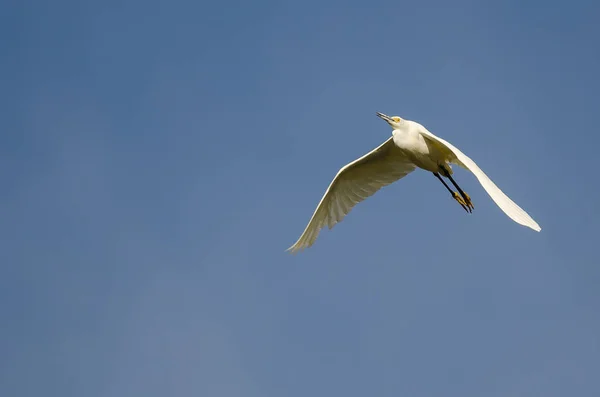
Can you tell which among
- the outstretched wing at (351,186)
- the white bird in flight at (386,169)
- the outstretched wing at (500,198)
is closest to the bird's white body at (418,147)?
the white bird in flight at (386,169)

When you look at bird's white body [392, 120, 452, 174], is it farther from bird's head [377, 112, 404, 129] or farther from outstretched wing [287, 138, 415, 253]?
outstretched wing [287, 138, 415, 253]

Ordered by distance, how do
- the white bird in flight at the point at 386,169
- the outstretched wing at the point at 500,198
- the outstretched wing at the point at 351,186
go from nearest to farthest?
the outstretched wing at the point at 500,198, the white bird in flight at the point at 386,169, the outstretched wing at the point at 351,186

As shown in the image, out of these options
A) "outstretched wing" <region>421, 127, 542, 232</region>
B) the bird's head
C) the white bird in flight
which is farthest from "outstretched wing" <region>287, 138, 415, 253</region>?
"outstretched wing" <region>421, 127, 542, 232</region>

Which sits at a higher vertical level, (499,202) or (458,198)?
(458,198)

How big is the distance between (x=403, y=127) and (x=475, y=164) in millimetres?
3640

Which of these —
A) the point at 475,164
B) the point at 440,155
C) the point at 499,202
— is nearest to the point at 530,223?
the point at 499,202

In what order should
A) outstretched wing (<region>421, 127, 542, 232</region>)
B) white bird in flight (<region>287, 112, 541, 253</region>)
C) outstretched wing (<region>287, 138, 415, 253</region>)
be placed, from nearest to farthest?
outstretched wing (<region>421, 127, 542, 232</region>) → white bird in flight (<region>287, 112, 541, 253</region>) → outstretched wing (<region>287, 138, 415, 253</region>)

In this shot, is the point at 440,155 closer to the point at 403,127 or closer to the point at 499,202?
the point at 403,127

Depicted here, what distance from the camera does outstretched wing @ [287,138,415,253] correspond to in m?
24.4

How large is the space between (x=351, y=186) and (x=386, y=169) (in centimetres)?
112

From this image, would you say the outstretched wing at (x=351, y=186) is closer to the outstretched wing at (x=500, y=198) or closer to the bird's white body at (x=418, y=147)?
the bird's white body at (x=418, y=147)

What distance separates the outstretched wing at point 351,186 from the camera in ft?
80.1

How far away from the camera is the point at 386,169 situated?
80.9 feet

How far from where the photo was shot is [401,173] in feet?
81.1
